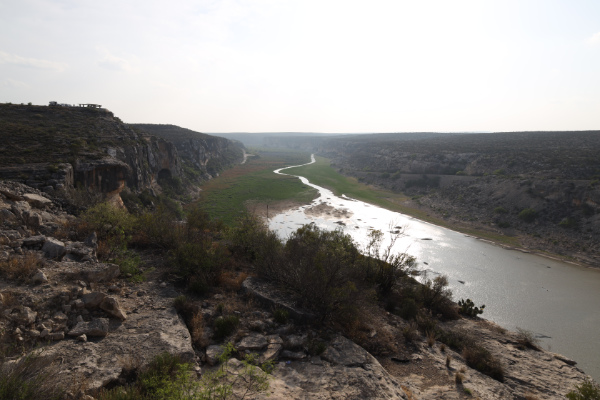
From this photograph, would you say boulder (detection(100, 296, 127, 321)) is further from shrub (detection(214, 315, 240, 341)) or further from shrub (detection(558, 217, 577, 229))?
shrub (detection(558, 217, 577, 229))

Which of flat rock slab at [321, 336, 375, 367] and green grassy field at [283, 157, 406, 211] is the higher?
flat rock slab at [321, 336, 375, 367]

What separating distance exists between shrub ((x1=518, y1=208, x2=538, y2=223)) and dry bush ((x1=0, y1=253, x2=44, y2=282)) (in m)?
44.3

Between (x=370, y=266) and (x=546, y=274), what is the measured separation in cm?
1873

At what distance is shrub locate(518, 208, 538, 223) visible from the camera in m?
35.5

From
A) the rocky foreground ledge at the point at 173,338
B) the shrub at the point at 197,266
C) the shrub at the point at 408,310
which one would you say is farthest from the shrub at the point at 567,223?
the shrub at the point at 197,266

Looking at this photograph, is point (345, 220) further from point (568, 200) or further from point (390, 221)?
point (568, 200)

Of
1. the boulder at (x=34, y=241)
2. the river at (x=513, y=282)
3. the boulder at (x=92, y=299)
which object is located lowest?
the river at (x=513, y=282)

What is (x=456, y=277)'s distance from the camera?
2339 cm

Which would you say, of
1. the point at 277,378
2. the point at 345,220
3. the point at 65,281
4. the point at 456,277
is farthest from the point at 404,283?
the point at 345,220

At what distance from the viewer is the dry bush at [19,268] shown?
25.9 feet

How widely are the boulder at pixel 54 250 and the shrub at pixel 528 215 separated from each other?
143 feet

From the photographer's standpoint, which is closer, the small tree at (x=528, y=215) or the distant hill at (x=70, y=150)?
the distant hill at (x=70, y=150)

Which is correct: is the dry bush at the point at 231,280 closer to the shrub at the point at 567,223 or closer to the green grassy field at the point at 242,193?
the green grassy field at the point at 242,193

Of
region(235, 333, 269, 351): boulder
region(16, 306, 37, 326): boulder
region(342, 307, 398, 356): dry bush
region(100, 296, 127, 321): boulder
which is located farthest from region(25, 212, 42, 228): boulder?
region(342, 307, 398, 356): dry bush
